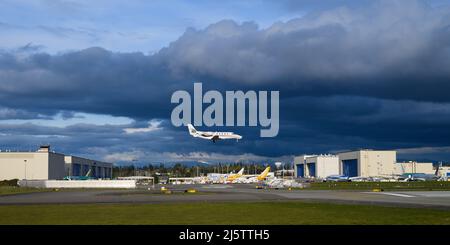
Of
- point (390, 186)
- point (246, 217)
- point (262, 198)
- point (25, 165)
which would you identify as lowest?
point (390, 186)

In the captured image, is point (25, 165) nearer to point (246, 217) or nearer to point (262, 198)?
point (262, 198)

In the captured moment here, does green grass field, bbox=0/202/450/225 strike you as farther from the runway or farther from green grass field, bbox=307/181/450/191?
green grass field, bbox=307/181/450/191

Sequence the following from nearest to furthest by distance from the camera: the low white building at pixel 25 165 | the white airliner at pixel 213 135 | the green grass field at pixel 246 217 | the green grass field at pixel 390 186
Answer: the green grass field at pixel 246 217 → the green grass field at pixel 390 186 → the white airliner at pixel 213 135 → the low white building at pixel 25 165

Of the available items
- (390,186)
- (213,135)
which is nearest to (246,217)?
(213,135)

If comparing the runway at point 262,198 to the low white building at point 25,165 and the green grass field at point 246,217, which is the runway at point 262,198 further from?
the low white building at point 25,165

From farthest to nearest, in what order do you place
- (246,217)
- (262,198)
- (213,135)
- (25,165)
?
(25,165) < (213,135) < (262,198) < (246,217)

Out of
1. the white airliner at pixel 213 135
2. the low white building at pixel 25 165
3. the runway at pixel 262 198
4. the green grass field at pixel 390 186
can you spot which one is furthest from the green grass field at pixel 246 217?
the low white building at pixel 25 165

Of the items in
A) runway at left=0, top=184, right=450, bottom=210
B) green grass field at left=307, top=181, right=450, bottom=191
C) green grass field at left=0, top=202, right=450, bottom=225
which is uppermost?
green grass field at left=0, top=202, right=450, bottom=225

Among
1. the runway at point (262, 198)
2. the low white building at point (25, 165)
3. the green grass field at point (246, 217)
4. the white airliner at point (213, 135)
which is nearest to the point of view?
the green grass field at point (246, 217)

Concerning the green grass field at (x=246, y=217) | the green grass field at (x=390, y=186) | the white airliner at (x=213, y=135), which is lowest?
the green grass field at (x=390, y=186)

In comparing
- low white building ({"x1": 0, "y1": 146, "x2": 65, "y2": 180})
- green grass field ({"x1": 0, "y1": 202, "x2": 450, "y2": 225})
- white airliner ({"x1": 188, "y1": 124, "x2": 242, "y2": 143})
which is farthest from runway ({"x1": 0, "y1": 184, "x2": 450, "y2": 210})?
low white building ({"x1": 0, "y1": 146, "x2": 65, "y2": 180})
